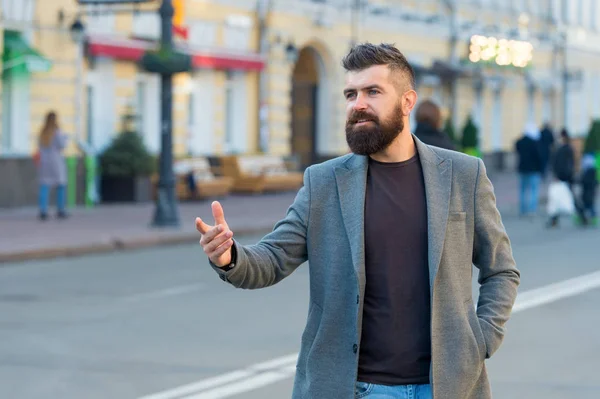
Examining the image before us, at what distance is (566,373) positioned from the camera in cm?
912

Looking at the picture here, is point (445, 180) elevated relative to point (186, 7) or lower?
lower

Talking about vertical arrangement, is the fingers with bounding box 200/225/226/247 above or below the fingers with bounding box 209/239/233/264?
above

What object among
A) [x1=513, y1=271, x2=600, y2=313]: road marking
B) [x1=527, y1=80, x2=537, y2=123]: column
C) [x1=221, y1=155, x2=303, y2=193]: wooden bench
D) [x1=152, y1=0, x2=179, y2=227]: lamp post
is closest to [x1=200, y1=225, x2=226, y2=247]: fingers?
[x1=513, y1=271, x2=600, y2=313]: road marking

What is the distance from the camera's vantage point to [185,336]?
35.3 feet

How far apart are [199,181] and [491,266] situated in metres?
24.9

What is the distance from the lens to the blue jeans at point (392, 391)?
4156mm

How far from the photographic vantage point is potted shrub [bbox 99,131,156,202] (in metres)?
27.3

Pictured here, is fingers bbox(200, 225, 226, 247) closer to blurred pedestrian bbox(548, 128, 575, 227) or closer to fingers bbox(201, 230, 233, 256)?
fingers bbox(201, 230, 233, 256)

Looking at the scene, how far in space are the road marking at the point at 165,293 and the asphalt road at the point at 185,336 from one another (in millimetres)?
12

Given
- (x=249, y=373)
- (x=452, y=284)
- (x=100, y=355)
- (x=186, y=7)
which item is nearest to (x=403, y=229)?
(x=452, y=284)

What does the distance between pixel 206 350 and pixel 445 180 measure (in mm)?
5890

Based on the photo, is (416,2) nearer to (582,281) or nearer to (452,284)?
(582,281)

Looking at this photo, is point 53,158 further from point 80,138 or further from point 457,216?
point 457,216

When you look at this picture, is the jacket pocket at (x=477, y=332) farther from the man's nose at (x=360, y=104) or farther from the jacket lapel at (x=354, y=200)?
the man's nose at (x=360, y=104)
